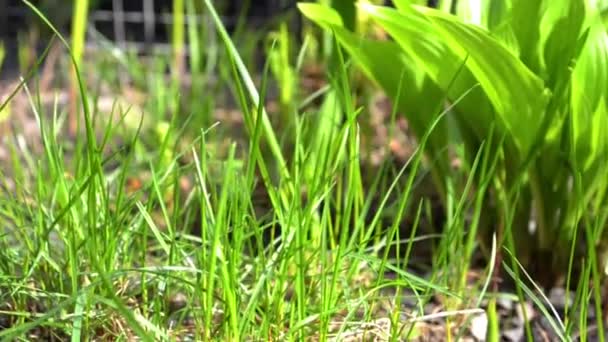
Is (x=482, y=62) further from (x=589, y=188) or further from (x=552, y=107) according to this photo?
(x=589, y=188)

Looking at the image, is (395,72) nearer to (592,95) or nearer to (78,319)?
(592,95)

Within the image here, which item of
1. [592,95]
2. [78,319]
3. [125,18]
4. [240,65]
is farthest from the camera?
[125,18]

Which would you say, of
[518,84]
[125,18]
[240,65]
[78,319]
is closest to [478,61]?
[518,84]

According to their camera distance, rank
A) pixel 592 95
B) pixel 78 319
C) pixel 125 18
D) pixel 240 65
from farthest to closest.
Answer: pixel 125 18 → pixel 592 95 → pixel 240 65 → pixel 78 319

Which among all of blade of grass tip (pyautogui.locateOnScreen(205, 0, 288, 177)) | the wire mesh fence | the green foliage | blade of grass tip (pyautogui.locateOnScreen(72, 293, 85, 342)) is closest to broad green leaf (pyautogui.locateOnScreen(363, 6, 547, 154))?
the green foliage

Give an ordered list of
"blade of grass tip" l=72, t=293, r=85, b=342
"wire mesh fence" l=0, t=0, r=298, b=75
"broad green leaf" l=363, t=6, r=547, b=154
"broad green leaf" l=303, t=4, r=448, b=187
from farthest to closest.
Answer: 1. "wire mesh fence" l=0, t=0, r=298, b=75
2. "broad green leaf" l=303, t=4, r=448, b=187
3. "broad green leaf" l=363, t=6, r=547, b=154
4. "blade of grass tip" l=72, t=293, r=85, b=342

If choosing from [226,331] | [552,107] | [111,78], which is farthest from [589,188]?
[111,78]

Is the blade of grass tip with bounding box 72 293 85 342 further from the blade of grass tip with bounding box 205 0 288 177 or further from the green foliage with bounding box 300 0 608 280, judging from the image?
the green foliage with bounding box 300 0 608 280

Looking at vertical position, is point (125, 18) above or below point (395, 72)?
below
